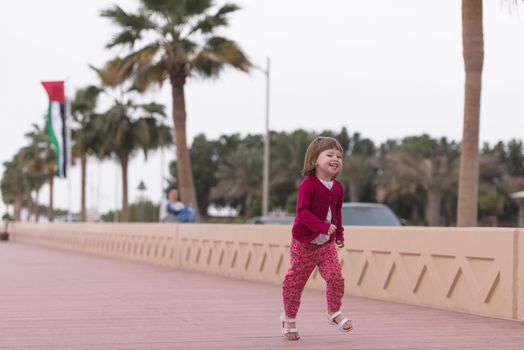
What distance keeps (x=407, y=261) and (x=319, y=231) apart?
187 inches

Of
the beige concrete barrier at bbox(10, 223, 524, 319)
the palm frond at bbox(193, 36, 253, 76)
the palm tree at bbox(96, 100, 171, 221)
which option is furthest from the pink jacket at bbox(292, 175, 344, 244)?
the palm tree at bbox(96, 100, 171, 221)

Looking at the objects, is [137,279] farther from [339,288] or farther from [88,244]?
[88,244]

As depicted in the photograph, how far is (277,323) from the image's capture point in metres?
9.48

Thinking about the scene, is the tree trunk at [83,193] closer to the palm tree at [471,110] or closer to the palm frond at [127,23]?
the palm frond at [127,23]

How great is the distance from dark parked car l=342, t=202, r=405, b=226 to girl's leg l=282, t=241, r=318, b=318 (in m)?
11.7

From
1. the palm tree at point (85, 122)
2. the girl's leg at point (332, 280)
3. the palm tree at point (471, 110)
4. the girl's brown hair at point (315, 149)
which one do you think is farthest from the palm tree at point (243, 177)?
the girl's brown hair at point (315, 149)

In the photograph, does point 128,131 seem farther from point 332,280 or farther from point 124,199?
point 332,280

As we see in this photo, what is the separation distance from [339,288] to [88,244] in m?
28.8

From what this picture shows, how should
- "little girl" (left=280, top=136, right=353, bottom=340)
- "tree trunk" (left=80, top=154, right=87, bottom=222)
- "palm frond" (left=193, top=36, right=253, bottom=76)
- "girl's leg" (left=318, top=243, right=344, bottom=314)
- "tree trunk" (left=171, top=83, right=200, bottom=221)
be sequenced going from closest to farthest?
"little girl" (left=280, top=136, right=353, bottom=340), "girl's leg" (left=318, top=243, right=344, bottom=314), "tree trunk" (left=171, top=83, right=200, bottom=221), "palm frond" (left=193, top=36, right=253, bottom=76), "tree trunk" (left=80, top=154, right=87, bottom=222)

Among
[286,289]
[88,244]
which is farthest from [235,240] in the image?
[88,244]

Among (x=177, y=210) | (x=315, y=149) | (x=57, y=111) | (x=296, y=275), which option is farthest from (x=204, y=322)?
(x=57, y=111)

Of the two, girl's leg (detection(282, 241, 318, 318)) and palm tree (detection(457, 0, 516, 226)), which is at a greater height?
palm tree (detection(457, 0, 516, 226))

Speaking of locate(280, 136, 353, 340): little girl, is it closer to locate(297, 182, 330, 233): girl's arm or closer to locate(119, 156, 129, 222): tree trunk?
locate(297, 182, 330, 233): girl's arm

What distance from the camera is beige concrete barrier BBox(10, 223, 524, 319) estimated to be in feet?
33.5
